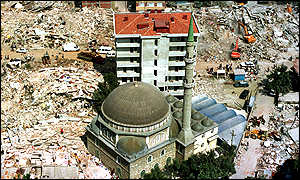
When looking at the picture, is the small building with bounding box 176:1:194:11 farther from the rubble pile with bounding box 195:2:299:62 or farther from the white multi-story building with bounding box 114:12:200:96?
the white multi-story building with bounding box 114:12:200:96

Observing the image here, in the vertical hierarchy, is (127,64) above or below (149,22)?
below

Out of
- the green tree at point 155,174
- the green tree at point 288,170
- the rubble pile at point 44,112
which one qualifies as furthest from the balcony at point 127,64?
the green tree at point 288,170

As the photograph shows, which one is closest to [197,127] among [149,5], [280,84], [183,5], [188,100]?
[188,100]

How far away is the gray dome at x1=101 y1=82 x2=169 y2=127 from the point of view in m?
47.6

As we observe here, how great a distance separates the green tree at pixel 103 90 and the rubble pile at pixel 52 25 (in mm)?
22918

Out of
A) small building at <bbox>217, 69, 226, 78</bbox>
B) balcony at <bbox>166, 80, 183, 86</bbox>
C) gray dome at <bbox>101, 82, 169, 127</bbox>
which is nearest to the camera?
gray dome at <bbox>101, 82, 169, 127</bbox>

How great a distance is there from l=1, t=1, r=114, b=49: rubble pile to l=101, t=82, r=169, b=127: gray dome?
38.0 metres

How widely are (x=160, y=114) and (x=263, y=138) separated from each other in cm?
1892

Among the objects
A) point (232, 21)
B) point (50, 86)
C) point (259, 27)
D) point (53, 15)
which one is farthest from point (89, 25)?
point (259, 27)

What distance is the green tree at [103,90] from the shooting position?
61.5m

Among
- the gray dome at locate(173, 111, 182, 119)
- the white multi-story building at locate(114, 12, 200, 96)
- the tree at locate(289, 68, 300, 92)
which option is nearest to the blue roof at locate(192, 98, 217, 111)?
the white multi-story building at locate(114, 12, 200, 96)

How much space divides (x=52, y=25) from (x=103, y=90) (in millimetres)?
32852

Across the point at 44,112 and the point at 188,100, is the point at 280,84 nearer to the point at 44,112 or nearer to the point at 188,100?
the point at 188,100

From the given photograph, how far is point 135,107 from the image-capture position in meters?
47.7
